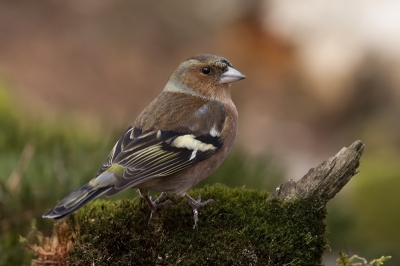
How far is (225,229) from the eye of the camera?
12.7ft

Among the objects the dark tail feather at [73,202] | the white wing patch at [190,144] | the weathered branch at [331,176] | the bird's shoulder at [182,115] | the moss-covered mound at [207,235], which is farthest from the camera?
the bird's shoulder at [182,115]

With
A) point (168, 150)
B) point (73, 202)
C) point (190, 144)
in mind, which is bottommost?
point (73, 202)

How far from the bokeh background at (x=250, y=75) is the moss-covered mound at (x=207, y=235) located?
3438mm

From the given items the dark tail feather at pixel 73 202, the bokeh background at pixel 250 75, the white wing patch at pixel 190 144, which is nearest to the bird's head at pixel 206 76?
the white wing patch at pixel 190 144

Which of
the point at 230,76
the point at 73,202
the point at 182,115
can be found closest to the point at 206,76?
the point at 230,76

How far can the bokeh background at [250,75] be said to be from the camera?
8.98 metres

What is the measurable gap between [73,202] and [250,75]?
13654 millimetres

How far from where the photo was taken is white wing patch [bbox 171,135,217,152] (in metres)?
4.36

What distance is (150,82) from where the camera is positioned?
1677 centimetres

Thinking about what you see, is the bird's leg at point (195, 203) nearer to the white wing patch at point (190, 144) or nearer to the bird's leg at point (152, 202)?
the bird's leg at point (152, 202)

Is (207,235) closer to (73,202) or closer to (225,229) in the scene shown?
(225,229)

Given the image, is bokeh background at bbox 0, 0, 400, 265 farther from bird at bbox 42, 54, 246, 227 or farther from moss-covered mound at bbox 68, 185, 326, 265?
moss-covered mound at bbox 68, 185, 326, 265

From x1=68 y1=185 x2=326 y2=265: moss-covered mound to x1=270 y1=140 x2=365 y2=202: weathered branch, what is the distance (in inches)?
2.7

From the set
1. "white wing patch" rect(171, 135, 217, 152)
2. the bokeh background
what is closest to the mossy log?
"white wing patch" rect(171, 135, 217, 152)
